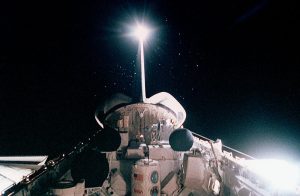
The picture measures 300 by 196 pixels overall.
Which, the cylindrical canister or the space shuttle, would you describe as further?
the cylindrical canister

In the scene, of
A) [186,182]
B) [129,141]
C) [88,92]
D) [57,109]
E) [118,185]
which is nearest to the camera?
[186,182]

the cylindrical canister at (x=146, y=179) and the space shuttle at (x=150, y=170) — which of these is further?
the cylindrical canister at (x=146, y=179)

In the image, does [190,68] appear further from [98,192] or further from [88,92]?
[98,192]

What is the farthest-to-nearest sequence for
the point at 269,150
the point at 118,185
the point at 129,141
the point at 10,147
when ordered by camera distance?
the point at 269,150, the point at 10,147, the point at 129,141, the point at 118,185

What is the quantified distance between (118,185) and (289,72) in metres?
60.6

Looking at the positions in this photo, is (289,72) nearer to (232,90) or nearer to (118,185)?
(232,90)

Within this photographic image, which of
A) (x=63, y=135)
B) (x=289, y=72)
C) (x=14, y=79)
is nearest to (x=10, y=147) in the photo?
(x=63, y=135)

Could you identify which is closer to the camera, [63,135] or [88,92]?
[63,135]

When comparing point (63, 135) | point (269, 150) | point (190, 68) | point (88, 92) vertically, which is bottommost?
point (269, 150)

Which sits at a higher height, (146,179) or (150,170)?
(150,170)

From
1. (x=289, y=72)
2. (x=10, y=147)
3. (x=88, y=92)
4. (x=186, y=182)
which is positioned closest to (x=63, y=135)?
(x=10, y=147)

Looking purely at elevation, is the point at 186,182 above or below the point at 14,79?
below

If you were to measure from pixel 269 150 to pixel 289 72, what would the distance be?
2688 cm

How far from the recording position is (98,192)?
26.6ft
